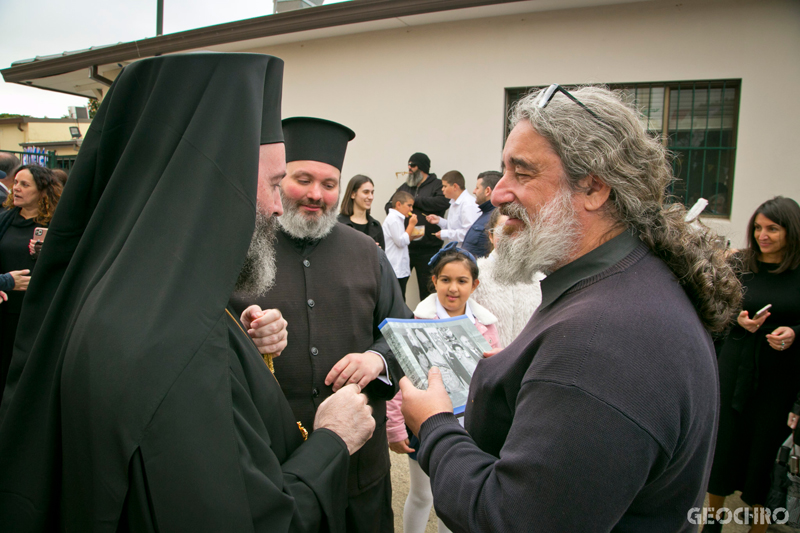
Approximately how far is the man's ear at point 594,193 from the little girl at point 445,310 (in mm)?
1667

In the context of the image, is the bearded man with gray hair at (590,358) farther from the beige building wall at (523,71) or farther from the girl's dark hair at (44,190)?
the beige building wall at (523,71)

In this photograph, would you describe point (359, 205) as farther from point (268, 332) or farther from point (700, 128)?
point (700, 128)

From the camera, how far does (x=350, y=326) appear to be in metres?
2.45

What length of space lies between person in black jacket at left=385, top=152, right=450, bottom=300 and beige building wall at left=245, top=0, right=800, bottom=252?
464 millimetres

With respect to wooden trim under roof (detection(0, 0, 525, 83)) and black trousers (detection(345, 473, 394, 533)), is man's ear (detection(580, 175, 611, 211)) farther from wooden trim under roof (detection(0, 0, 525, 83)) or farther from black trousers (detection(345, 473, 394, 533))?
wooden trim under roof (detection(0, 0, 525, 83))

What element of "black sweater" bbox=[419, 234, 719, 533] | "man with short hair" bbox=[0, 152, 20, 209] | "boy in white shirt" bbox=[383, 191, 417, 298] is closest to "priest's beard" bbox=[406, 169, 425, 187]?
"boy in white shirt" bbox=[383, 191, 417, 298]

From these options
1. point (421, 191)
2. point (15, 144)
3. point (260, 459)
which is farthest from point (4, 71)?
point (15, 144)

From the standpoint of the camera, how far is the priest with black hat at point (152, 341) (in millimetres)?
999

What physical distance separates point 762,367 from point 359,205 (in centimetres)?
437

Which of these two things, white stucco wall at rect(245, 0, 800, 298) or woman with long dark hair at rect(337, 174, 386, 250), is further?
woman with long dark hair at rect(337, 174, 386, 250)

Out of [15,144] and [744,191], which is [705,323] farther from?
[15,144]

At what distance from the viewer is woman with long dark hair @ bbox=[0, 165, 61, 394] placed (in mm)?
4215

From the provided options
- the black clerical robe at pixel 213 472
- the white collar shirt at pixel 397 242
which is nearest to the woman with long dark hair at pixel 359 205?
the white collar shirt at pixel 397 242

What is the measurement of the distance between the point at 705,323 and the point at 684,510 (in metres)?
0.50
